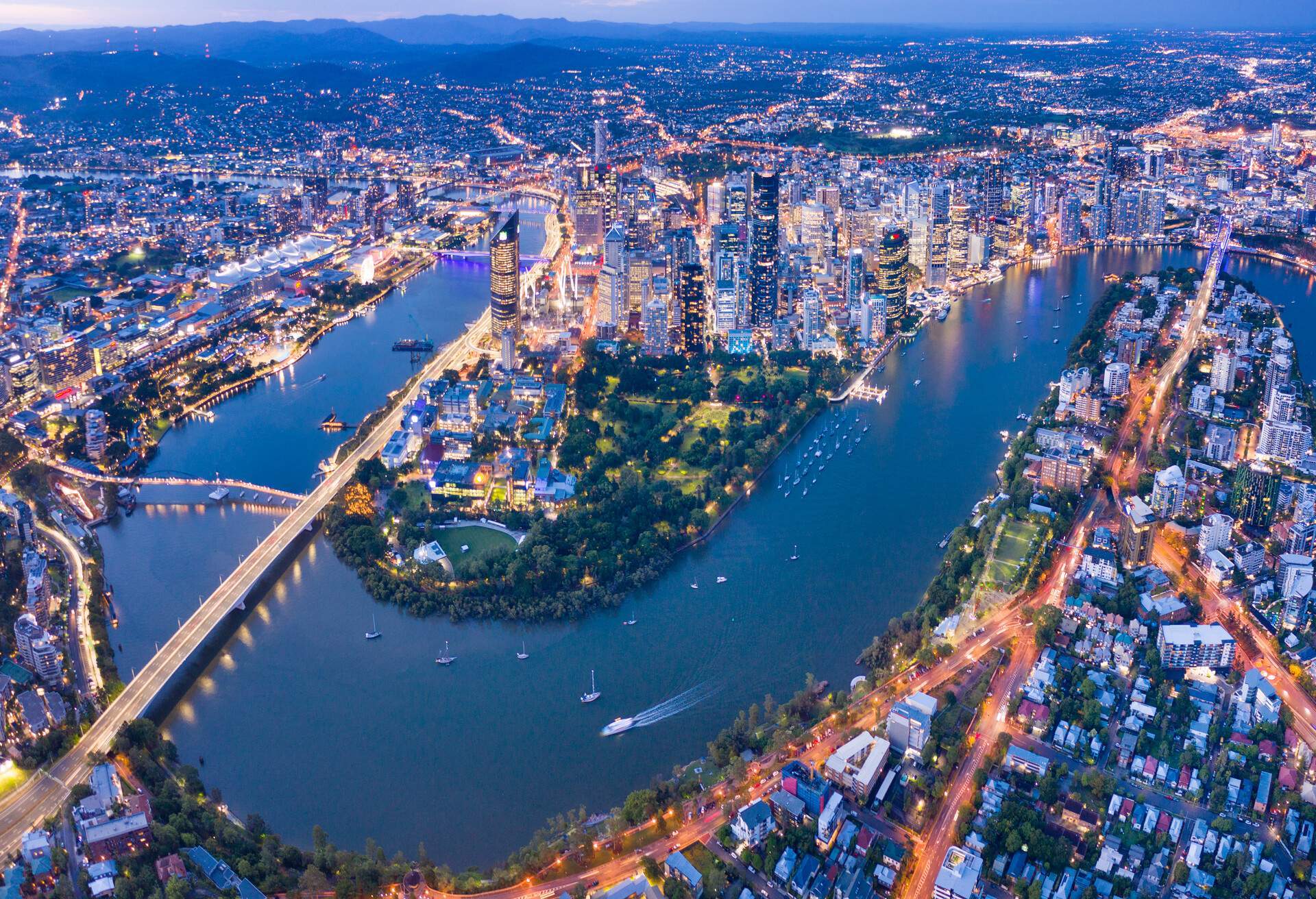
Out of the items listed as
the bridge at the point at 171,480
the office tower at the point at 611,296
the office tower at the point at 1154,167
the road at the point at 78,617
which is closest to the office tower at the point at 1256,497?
the office tower at the point at 611,296

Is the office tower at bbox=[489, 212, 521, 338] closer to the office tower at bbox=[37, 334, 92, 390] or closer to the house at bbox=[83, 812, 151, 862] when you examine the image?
the office tower at bbox=[37, 334, 92, 390]

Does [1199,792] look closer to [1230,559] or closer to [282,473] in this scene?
[1230,559]

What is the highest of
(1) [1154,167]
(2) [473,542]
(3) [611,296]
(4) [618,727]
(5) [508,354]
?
(1) [1154,167]

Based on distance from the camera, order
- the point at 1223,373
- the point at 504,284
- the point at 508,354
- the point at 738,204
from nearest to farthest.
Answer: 1. the point at 1223,373
2. the point at 508,354
3. the point at 504,284
4. the point at 738,204

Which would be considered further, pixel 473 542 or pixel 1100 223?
pixel 1100 223

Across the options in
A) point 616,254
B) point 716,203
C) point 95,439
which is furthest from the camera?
point 716,203

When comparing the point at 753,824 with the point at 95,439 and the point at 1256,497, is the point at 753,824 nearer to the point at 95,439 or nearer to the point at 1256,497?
the point at 1256,497

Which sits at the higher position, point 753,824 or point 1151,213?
point 1151,213

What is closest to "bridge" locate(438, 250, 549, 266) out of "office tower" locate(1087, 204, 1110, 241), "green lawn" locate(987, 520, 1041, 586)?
"office tower" locate(1087, 204, 1110, 241)


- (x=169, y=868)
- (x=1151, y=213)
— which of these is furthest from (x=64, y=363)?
(x=1151, y=213)
